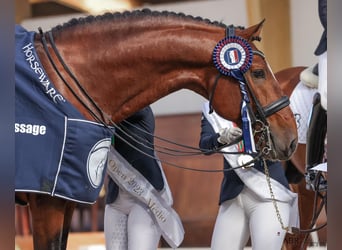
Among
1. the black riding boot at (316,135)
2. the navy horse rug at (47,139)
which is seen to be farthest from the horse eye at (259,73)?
the black riding boot at (316,135)

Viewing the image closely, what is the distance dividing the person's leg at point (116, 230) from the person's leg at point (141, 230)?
6 centimetres

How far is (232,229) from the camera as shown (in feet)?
9.93

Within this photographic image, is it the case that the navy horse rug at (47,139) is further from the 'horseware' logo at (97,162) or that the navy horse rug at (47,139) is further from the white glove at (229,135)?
the white glove at (229,135)

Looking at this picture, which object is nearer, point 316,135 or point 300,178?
point 316,135

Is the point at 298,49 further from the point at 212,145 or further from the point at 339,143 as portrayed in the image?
the point at 339,143

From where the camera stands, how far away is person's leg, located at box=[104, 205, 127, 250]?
292 centimetres

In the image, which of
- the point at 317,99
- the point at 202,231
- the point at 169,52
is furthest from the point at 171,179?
the point at 169,52

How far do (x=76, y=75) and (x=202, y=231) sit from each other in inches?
145

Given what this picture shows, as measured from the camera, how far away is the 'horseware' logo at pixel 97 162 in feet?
7.91

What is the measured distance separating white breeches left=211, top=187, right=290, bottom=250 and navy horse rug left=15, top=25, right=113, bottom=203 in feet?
2.63

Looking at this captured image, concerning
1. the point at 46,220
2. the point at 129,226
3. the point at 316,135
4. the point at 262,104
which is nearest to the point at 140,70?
the point at 262,104

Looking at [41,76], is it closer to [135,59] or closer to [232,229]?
[135,59]

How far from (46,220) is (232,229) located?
88cm

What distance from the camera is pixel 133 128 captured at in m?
2.80
